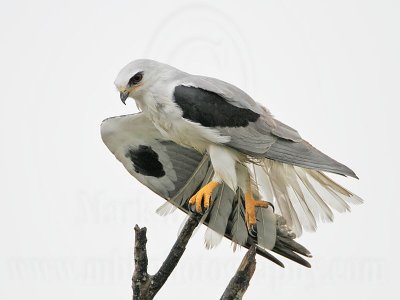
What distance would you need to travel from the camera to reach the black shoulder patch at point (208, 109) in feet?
19.2

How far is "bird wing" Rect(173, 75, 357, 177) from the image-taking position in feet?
19.3

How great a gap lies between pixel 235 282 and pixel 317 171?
5.09 feet

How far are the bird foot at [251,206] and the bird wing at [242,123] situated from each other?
46cm

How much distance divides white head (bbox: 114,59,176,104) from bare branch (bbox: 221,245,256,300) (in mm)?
1571

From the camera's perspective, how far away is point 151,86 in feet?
19.5

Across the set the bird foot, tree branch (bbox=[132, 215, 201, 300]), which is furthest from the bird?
tree branch (bbox=[132, 215, 201, 300])

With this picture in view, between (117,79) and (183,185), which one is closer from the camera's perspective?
(117,79)

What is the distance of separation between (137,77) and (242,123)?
93cm

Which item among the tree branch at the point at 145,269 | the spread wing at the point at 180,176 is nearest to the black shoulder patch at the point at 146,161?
the spread wing at the point at 180,176

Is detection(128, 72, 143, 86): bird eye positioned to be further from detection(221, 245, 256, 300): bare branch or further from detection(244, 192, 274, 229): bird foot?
detection(221, 245, 256, 300): bare branch

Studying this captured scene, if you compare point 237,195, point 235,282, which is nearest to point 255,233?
point 237,195

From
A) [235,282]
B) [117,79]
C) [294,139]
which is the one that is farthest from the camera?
[294,139]

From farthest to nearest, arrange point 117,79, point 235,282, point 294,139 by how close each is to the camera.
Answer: point 294,139, point 117,79, point 235,282

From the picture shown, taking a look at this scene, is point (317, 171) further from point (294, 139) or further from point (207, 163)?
point (207, 163)
